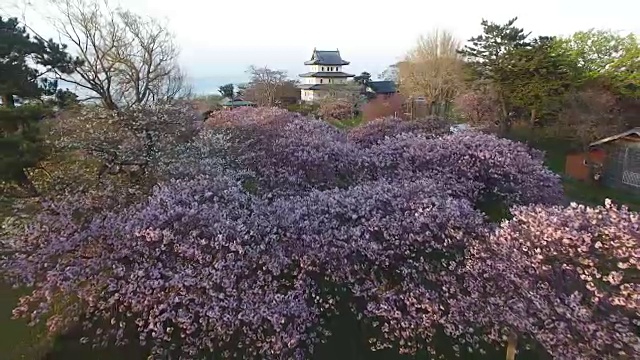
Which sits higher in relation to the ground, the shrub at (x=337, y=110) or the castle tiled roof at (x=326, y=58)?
the castle tiled roof at (x=326, y=58)

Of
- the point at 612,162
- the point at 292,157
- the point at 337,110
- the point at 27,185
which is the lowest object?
the point at 612,162

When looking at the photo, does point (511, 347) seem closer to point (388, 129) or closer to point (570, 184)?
point (388, 129)

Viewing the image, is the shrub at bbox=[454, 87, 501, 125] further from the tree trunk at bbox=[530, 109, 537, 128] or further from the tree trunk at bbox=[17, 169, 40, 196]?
the tree trunk at bbox=[17, 169, 40, 196]

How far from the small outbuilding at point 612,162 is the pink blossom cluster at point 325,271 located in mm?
14064

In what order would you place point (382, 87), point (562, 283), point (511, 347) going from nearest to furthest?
point (562, 283) → point (511, 347) → point (382, 87)

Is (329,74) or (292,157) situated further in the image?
(329,74)

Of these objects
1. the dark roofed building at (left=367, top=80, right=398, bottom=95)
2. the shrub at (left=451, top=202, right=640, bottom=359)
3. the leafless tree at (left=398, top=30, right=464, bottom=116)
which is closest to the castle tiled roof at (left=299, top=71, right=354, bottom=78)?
the dark roofed building at (left=367, top=80, right=398, bottom=95)

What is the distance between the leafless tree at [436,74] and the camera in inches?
1072

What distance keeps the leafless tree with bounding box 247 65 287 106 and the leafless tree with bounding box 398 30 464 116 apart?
9138mm

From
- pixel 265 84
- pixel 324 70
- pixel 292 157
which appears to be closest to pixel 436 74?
pixel 265 84

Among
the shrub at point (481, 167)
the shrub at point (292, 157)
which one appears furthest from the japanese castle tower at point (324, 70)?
the shrub at point (481, 167)

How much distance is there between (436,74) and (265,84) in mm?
11795

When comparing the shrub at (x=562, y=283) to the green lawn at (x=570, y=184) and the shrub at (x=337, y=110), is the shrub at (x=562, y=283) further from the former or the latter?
the shrub at (x=337, y=110)

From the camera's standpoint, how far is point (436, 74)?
27453 mm
